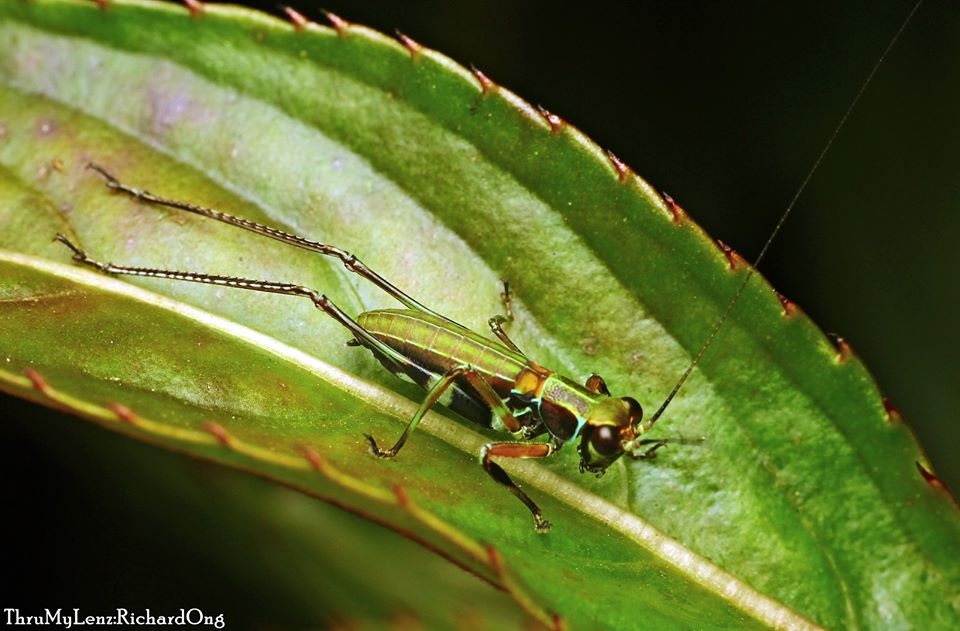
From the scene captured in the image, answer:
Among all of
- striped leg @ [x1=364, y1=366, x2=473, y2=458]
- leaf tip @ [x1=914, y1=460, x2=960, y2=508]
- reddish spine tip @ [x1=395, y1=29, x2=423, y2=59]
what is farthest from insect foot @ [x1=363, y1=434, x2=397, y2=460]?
leaf tip @ [x1=914, y1=460, x2=960, y2=508]

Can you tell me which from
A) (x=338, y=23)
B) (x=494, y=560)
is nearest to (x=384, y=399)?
(x=494, y=560)

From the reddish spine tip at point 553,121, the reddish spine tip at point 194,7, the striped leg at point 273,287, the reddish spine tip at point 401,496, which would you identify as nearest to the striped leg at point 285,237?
the striped leg at point 273,287

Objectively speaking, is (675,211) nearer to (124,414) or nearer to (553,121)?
(553,121)

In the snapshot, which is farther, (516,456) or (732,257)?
(516,456)

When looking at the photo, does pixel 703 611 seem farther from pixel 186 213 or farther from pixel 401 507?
pixel 186 213

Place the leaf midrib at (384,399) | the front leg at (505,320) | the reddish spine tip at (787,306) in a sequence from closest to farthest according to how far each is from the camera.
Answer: the reddish spine tip at (787,306)
the leaf midrib at (384,399)
the front leg at (505,320)

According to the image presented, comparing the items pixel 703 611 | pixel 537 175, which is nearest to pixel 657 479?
pixel 703 611

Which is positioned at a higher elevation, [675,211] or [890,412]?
[675,211]

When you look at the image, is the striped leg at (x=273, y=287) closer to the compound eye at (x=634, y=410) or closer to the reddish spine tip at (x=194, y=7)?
the compound eye at (x=634, y=410)
